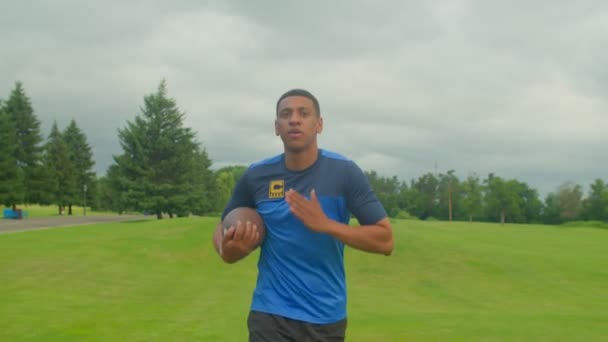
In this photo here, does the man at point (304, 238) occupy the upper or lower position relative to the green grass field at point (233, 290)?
upper

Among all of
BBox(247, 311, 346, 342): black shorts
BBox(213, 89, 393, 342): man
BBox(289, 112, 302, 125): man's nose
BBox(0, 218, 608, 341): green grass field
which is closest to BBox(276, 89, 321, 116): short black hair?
BBox(213, 89, 393, 342): man

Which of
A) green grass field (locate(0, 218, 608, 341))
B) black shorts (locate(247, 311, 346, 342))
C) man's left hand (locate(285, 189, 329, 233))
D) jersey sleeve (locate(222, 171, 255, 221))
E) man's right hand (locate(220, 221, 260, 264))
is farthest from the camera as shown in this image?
green grass field (locate(0, 218, 608, 341))

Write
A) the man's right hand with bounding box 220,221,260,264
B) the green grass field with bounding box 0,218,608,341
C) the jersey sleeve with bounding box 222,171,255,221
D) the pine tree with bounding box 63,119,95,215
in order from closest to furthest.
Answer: the man's right hand with bounding box 220,221,260,264
the jersey sleeve with bounding box 222,171,255,221
the green grass field with bounding box 0,218,608,341
the pine tree with bounding box 63,119,95,215

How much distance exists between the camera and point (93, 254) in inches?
1019

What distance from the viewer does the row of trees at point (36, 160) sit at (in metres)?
62.9

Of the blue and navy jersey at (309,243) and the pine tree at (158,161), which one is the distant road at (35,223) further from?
the blue and navy jersey at (309,243)

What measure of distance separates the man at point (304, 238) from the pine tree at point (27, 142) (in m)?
72.4

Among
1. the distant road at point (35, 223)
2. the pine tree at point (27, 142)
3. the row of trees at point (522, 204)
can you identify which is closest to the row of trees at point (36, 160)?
the pine tree at point (27, 142)

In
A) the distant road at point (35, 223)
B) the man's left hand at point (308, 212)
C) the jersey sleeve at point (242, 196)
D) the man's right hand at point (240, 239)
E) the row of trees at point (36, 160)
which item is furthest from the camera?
the row of trees at point (36, 160)

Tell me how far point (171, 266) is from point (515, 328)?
59.9 feet

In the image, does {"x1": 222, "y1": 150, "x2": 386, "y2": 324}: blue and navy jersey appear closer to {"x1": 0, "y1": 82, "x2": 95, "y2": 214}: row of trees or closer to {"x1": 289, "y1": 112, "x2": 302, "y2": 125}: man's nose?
{"x1": 289, "y1": 112, "x2": 302, "y2": 125}: man's nose

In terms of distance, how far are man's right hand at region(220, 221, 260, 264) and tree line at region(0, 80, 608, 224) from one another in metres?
54.9

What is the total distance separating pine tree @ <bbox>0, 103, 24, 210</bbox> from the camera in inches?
2431

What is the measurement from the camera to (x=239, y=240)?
436cm
